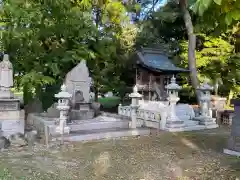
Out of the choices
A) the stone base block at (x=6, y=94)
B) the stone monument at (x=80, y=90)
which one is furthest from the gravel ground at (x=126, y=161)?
the stone monument at (x=80, y=90)

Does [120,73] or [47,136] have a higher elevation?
[120,73]

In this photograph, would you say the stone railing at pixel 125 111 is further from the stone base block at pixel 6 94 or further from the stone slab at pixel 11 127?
the stone base block at pixel 6 94

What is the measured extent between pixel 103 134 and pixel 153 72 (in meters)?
7.16

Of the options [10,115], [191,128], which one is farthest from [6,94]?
[191,128]

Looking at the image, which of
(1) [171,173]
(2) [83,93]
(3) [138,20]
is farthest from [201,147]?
(3) [138,20]

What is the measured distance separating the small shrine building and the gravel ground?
6.64 m

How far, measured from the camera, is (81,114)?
12.7 meters

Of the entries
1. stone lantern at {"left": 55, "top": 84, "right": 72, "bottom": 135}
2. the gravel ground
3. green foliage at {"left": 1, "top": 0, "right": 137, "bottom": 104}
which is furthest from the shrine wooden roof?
stone lantern at {"left": 55, "top": 84, "right": 72, "bottom": 135}

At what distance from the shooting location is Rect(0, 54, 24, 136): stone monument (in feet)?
33.1

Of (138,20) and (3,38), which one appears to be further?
(138,20)

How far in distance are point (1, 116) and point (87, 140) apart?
114 inches

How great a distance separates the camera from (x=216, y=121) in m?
15.2

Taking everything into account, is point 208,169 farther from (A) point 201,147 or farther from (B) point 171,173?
(A) point 201,147

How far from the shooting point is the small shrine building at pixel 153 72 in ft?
54.4
